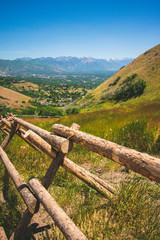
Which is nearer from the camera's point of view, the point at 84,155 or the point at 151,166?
the point at 151,166

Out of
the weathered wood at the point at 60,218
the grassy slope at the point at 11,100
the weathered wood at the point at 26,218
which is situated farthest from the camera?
the grassy slope at the point at 11,100

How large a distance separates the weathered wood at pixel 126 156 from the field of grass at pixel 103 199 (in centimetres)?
100

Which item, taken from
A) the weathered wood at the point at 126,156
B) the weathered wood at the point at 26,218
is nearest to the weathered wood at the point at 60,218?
the weathered wood at the point at 26,218

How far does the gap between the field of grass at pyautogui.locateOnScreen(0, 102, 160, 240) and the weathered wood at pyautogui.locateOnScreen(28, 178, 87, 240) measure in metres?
0.45

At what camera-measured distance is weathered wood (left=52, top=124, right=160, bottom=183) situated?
1.14m

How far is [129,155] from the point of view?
4.25 ft

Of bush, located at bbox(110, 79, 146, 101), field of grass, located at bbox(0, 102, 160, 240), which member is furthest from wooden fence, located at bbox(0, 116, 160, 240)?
bush, located at bbox(110, 79, 146, 101)

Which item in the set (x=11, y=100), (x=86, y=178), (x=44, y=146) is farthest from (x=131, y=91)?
(x=11, y=100)

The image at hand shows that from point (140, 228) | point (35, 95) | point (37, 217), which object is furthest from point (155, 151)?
point (35, 95)

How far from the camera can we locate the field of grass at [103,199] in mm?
1841

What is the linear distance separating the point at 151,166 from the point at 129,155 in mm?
212

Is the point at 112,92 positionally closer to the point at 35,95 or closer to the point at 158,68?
the point at 158,68

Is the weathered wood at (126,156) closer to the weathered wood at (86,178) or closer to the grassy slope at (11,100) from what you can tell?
the weathered wood at (86,178)

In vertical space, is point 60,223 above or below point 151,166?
below
